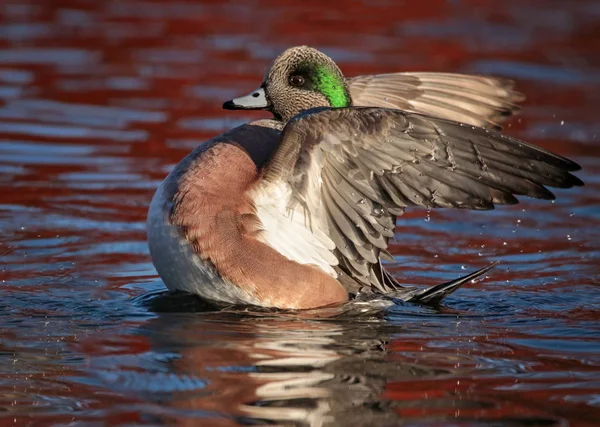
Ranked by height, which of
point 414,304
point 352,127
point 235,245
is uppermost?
point 352,127

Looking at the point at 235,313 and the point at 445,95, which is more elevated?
the point at 445,95

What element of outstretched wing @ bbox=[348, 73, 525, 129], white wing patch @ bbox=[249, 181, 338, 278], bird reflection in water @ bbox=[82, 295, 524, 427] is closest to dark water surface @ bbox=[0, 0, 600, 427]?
bird reflection in water @ bbox=[82, 295, 524, 427]

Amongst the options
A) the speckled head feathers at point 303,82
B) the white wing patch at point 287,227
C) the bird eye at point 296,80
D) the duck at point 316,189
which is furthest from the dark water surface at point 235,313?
the bird eye at point 296,80

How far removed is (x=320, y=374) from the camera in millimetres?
4566

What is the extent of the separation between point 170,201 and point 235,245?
1.20ft

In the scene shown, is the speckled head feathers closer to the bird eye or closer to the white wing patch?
the bird eye

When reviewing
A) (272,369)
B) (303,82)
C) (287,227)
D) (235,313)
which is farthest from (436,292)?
(272,369)

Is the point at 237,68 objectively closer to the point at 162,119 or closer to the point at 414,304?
the point at 162,119

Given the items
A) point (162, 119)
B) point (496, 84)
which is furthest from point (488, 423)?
point (162, 119)

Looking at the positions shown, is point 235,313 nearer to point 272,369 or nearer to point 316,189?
point 316,189

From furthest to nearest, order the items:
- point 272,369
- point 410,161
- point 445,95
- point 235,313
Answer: point 445,95
point 235,313
point 410,161
point 272,369

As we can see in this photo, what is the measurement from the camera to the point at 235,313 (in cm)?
549

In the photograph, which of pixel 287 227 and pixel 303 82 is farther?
pixel 303 82

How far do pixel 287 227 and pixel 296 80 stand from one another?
86cm
